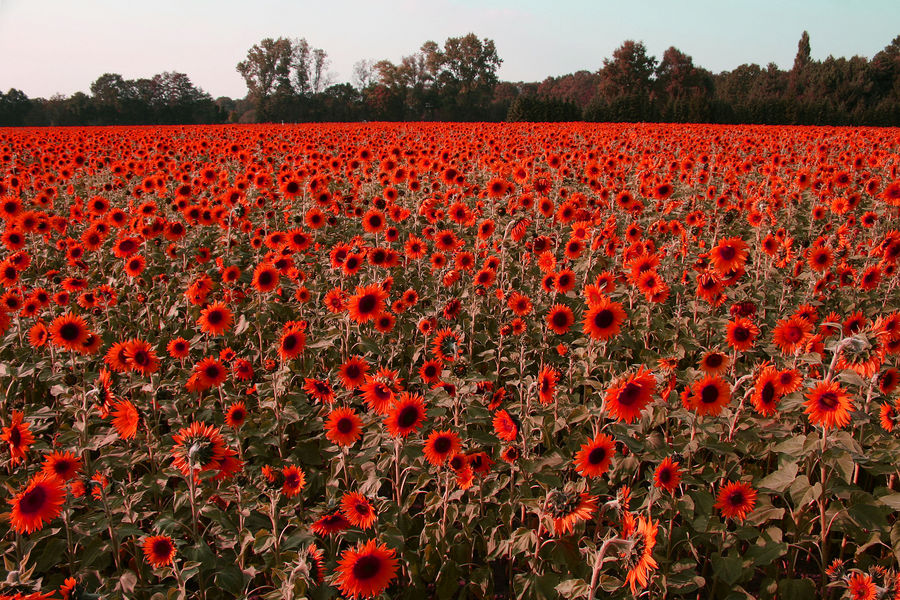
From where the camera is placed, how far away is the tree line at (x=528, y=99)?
45188 mm

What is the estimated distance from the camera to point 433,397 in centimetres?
301

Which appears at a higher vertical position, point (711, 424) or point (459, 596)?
point (711, 424)

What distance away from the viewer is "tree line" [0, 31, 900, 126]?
45188 mm

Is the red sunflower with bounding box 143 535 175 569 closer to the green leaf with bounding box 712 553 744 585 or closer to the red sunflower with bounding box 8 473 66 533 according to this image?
the red sunflower with bounding box 8 473 66 533

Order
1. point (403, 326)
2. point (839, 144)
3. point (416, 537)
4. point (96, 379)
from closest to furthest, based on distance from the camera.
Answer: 1. point (416, 537)
2. point (96, 379)
3. point (403, 326)
4. point (839, 144)

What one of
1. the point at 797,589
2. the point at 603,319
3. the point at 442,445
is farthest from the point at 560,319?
the point at 797,589

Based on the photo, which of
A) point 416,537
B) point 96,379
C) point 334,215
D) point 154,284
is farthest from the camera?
point 334,215

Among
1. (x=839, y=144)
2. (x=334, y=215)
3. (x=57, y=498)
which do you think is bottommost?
(x=57, y=498)

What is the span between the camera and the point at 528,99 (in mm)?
44156

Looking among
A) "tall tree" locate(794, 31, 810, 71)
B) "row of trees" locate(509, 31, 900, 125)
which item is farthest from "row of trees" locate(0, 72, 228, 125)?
"tall tree" locate(794, 31, 810, 71)

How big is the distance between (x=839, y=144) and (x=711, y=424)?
17189 mm

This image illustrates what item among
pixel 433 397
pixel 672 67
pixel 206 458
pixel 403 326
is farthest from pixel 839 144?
pixel 672 67

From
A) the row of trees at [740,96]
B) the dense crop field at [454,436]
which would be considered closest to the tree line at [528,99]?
the row of trees at [740,96]

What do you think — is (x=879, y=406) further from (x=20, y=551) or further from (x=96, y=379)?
(x=96, y=379)
